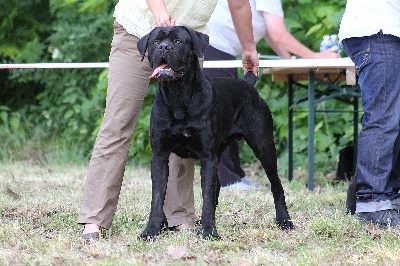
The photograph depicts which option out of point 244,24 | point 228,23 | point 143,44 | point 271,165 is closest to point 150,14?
point 143,44

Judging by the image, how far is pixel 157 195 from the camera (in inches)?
178

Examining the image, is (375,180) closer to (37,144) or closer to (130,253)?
(130,253)

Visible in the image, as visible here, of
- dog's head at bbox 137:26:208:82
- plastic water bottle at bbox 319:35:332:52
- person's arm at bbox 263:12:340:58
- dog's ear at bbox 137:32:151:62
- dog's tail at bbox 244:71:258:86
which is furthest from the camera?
plastic water bottle at bbox 319:35:332:52

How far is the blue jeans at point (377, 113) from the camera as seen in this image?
4793 mm

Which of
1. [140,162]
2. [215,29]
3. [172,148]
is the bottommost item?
[140,162]

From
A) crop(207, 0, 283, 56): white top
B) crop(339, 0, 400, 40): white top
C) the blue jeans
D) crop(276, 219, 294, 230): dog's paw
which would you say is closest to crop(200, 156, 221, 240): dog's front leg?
crop(276, 219, 294, 230): dog's paw

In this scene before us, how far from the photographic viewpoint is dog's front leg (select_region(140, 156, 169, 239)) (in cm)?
450

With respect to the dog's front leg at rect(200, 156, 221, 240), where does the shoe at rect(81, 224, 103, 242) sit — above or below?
below

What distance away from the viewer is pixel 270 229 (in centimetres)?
488

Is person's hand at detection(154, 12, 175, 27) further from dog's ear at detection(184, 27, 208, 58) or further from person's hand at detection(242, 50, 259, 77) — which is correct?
person's hand at detection(242, 50, 259, 77)

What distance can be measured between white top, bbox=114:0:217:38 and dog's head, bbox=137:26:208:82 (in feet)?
0.78

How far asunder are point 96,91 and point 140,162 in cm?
101

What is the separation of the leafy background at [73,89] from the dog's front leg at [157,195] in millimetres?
4231

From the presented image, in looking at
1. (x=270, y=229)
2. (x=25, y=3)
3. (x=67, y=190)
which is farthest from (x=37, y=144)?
(x=270, y=229)
